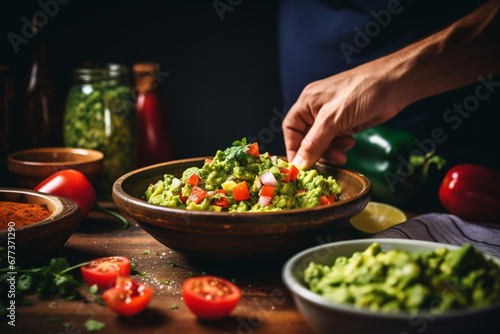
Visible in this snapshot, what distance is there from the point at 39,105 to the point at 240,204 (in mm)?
1581

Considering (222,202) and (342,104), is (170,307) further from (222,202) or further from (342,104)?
(342,104)

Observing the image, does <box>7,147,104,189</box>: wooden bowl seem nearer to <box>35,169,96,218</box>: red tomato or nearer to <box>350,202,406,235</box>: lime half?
<box>35,169,96,218</box>: red tomato

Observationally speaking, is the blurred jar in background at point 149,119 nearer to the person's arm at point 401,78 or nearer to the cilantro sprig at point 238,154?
the person's arm at point 401,78

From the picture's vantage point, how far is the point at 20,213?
1.51m

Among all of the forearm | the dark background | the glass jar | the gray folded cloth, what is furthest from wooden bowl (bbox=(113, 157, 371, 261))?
the dark background

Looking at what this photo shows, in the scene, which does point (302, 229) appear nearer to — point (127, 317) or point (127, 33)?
point (127, 317)

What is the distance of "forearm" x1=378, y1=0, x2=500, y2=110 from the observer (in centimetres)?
188

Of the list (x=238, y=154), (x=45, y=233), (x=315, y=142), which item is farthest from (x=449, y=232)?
(x=45, y=233)

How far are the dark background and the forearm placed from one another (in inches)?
57.0

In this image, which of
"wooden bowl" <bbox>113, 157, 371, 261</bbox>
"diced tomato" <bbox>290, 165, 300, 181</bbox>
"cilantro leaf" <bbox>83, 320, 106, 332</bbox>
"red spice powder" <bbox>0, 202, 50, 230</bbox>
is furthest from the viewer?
"diced tomato" <bbox>290, 165, 300, 181</bbox>

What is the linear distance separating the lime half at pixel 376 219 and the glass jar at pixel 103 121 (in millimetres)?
1227

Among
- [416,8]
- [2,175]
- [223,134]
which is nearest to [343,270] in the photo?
[416,8]

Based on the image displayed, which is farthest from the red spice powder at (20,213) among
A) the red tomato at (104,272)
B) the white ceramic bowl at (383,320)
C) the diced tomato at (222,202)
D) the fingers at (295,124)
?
the fingers at (295,124)

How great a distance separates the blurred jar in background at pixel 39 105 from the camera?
2525 millimetres
